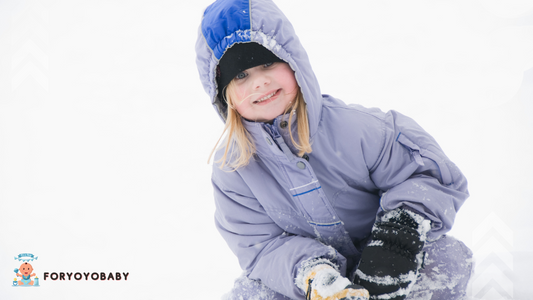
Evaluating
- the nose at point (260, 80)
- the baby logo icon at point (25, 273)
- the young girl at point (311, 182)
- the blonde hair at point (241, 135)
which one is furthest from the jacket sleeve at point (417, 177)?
the baby logo icon at point (25, 273)

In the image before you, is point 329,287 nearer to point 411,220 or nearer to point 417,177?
point 411,220

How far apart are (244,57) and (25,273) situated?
5.63 feet

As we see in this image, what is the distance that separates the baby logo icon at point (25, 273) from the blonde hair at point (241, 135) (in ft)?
4.38

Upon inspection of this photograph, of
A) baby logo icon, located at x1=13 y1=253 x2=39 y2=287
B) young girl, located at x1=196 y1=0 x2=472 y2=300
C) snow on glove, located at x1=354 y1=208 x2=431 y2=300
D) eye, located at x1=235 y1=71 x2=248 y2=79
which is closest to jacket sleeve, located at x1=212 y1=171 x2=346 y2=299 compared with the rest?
young girl, located at x1=196 y1=0 x2=472 y2=300

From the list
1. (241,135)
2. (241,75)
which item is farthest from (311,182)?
(241,75)

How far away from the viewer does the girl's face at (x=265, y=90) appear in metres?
0.90

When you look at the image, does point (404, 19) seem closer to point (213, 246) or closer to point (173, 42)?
point (173, 42)

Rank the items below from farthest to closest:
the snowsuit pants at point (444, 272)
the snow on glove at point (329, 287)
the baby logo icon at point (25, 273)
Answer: the baby logo icon at point (25, 273), the snowsuit pants at point (444, 272), the snow on glove at point (329, 287)

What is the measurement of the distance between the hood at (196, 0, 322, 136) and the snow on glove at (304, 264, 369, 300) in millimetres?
377

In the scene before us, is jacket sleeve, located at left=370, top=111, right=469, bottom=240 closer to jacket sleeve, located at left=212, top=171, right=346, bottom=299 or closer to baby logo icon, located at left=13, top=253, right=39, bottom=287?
jacket sleeve, located at left=212, top=171, right=346, bottom=299

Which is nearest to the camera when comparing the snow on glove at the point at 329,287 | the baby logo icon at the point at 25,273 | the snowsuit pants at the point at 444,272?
the snow on glove at the point at 329,287

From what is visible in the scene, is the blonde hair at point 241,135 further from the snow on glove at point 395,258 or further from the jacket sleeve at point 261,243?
the snow on glove at point 395,258

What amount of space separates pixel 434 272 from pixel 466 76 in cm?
171

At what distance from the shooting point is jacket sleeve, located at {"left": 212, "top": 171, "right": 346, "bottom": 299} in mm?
928
